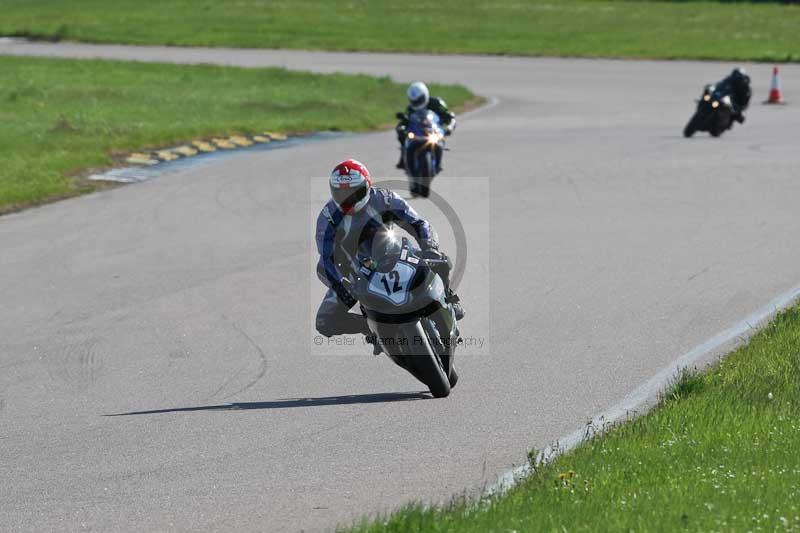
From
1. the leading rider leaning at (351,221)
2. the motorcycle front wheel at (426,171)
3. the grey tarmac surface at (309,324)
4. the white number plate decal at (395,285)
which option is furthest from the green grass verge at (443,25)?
the white number plate decal at (395,285)

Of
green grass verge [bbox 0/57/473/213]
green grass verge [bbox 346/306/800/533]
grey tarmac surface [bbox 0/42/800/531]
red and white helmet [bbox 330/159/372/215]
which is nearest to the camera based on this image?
green grass verge [bbox 346/306/800/533]

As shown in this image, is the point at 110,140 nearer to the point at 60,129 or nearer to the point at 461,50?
the point at 60,129

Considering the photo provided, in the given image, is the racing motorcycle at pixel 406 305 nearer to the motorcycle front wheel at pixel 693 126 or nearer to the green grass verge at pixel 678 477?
the green grass verge at pixel 678 477

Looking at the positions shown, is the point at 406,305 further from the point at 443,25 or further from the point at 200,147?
the point at 443,25

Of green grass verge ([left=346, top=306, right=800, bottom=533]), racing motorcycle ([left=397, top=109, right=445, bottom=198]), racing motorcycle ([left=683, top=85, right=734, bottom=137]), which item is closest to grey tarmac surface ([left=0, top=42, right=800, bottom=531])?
racing motorcycle ([left=397, top=109, right=445, bottom=198])

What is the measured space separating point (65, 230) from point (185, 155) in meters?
7.09

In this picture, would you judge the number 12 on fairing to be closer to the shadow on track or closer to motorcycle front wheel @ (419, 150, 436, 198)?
the shadow on track

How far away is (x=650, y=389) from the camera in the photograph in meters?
9.55

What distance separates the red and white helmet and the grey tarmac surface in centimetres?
129

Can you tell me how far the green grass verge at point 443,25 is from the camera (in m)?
47.5

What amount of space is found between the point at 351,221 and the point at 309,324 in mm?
2573

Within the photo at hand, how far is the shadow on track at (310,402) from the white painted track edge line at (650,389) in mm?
1301

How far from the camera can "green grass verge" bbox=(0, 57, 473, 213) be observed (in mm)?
22094

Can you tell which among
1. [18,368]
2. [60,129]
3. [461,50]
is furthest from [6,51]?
[18,368]
